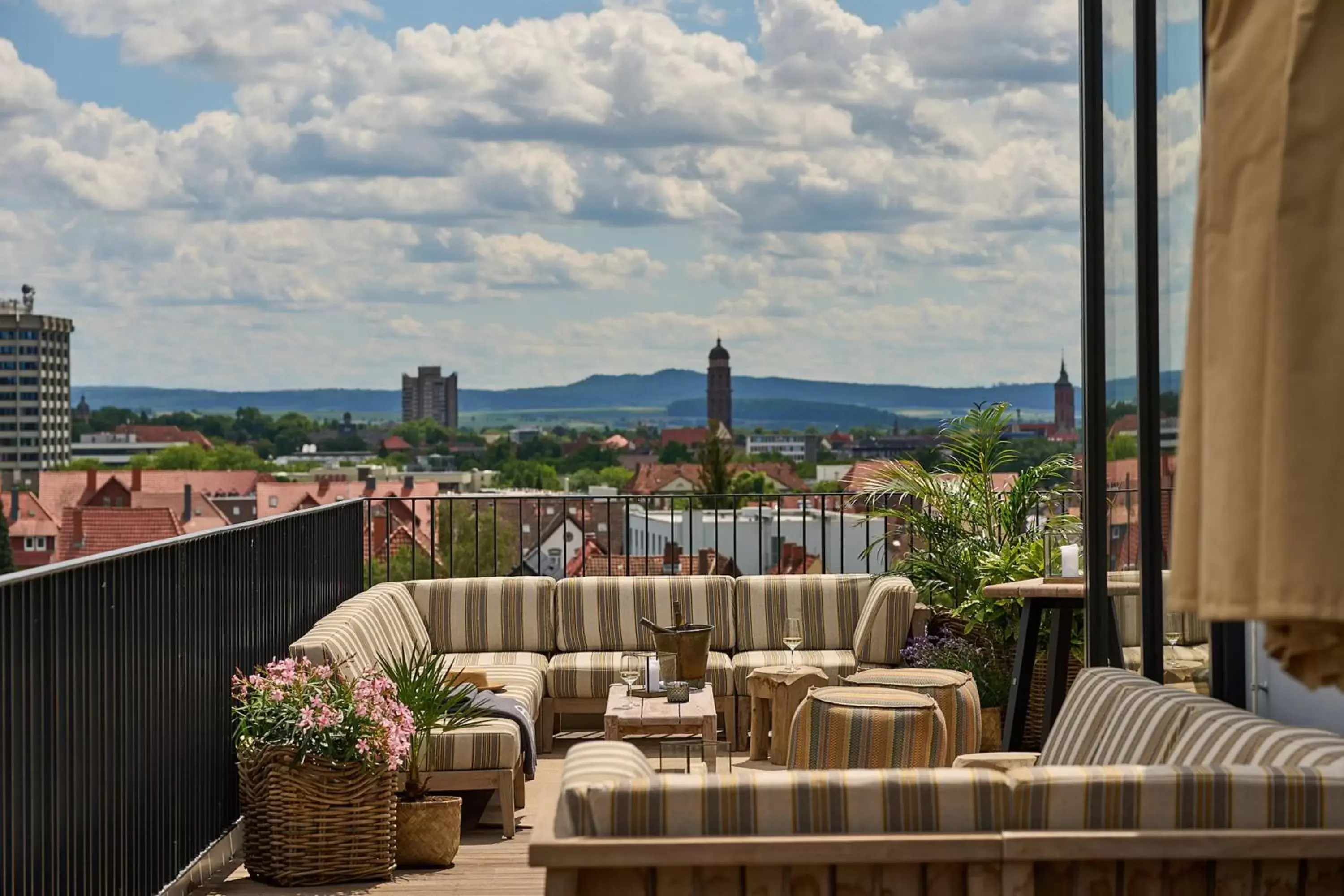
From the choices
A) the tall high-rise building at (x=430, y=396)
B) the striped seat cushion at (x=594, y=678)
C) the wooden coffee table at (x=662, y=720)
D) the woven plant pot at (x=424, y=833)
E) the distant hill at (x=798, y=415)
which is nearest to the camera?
the woven plant pot at (x=424, y=833)

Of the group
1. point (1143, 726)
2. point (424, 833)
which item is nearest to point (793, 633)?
point (424, 833)

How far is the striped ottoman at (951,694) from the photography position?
596 cm

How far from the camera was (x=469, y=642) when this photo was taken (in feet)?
24.5

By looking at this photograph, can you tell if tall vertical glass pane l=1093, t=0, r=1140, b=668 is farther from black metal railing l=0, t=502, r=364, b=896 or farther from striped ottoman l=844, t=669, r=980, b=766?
A: black metal railing l=0, t=502, r=364, b=896

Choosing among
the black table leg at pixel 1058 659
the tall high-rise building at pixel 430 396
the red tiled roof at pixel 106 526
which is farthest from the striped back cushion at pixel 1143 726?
the red tiled roof at pixel 106 526

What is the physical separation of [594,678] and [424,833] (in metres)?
2.23

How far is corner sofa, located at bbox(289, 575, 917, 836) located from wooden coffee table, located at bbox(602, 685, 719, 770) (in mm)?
1317

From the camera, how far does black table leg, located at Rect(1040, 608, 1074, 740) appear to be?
535 cm

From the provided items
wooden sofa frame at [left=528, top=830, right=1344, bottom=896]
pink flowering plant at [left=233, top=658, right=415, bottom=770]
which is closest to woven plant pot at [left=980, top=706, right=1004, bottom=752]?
pink flowering plant at [left=233, top=658, right=415, bottom=770]

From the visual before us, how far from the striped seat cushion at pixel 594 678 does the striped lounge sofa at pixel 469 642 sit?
0.22 ft

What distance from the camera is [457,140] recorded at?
56.3 metres

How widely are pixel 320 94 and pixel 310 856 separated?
5749cm

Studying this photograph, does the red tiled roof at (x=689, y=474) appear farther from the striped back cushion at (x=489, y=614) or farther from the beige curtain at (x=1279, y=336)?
the beige curtain at (x=1279, y=336)

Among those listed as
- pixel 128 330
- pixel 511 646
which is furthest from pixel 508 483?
pixel 511 646
